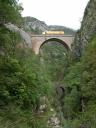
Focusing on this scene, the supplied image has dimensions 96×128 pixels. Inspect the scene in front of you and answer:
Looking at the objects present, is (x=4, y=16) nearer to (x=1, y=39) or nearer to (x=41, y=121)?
(x=1, y=39)

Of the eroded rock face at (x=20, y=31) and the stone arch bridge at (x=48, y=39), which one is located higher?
the eroded rock face at (x=20, y=31)

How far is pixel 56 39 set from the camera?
7288 cm

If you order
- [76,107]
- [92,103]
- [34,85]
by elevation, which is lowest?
[76,107]

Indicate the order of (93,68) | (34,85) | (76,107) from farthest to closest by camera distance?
(76,107), (93,68), (34,85)

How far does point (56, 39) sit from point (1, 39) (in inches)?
1975

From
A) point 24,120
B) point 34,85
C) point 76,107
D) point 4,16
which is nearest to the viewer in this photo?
point 24,120

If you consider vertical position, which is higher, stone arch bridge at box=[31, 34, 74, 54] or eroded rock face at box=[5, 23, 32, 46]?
eroded rock face at box=[5, 23, 32, 46]

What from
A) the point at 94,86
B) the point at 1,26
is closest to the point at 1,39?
the point at 1,26

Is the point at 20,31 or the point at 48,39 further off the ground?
the point at 20,31

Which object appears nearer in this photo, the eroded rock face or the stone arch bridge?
the eroded rock face

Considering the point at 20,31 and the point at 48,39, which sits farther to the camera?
the point at 48,39

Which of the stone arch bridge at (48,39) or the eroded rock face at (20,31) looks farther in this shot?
the stone arch bridge at (48,39)

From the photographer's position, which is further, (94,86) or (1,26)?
(94,86)

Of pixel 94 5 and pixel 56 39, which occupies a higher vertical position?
pixel 94 5
